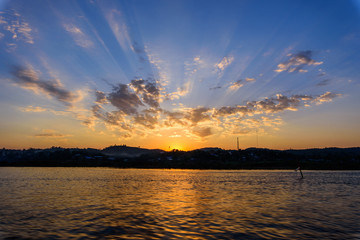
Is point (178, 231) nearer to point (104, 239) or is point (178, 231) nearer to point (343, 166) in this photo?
point (104, 239)

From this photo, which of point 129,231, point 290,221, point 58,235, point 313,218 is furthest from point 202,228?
point 313,218

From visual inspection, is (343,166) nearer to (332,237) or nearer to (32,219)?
(332,237)

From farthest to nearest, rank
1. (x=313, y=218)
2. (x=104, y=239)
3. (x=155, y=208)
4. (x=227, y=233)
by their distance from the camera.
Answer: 1. (x=155, y=208)
2. (x=313, y=218)
3. (x=227, y=233)
4. (x=104, y=239)

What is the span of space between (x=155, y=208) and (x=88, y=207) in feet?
25.5

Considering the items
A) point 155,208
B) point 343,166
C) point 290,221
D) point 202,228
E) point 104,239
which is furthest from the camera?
point 343,166

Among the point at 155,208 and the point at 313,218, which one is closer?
the point at 313,218

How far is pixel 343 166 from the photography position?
165375 mm

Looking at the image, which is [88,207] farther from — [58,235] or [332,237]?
[332,237]

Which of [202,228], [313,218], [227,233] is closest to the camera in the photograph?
[227,233]

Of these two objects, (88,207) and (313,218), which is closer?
(313,218)

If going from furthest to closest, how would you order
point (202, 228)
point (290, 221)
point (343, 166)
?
point (343, 166) → point (290, 221) → point (202, 228)

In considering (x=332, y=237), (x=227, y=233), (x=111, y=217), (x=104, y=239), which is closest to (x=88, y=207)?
(x=111, y=217)

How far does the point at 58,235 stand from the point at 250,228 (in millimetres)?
13929

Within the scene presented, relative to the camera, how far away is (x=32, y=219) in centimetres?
2012
